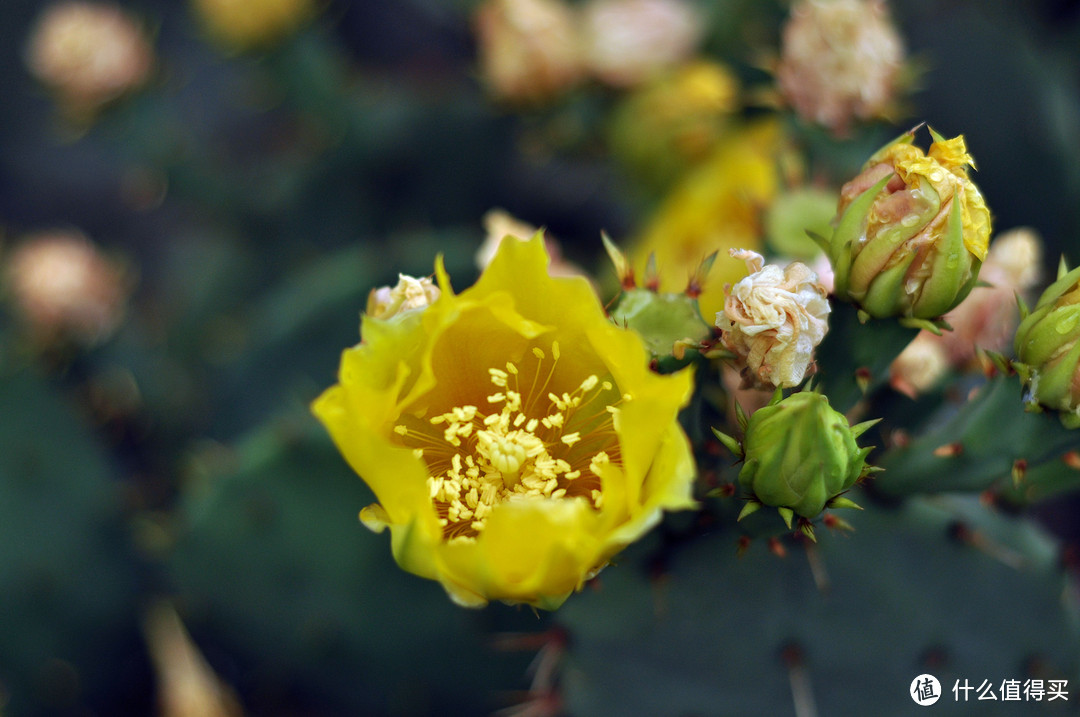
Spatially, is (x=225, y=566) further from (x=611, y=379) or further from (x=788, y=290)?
(x=788, y=290)

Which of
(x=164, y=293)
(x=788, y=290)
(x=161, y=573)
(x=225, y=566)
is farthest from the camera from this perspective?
(x=164, y=293)

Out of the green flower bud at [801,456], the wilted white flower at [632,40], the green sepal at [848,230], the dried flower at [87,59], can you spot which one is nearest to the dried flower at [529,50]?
the wilted white flower at [632,40]

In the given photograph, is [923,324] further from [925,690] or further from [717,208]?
[717,208]

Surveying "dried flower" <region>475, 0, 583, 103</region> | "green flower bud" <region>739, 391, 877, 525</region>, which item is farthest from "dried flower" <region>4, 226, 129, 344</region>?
"green flower bud" <region>739, 391, 877, 525</region>

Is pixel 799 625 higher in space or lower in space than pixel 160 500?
higher

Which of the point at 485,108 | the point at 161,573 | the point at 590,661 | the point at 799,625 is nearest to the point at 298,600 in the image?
the point at 161,573

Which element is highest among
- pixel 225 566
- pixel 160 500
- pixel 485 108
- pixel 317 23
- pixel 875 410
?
pixel 317 23
